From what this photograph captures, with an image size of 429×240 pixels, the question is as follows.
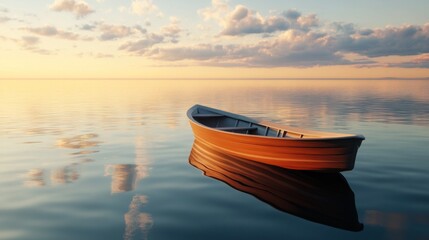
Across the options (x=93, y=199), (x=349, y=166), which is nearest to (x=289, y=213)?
(x=349, y=166)

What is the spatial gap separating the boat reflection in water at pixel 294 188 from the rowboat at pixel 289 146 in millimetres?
567

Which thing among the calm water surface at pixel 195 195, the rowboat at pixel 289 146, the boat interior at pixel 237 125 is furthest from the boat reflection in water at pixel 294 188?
the boat interior at pixel 237 125

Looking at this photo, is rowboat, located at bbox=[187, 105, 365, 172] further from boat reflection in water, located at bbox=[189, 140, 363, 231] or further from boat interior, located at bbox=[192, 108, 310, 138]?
boat reflection in water, located at bbox=[189, 140, 363, 231]

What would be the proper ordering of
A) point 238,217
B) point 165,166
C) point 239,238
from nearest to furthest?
point 239,238 → point 238,217 → point 165,166

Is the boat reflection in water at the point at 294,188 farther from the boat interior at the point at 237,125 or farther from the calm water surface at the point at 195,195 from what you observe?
the boat interior at the point at 237,125

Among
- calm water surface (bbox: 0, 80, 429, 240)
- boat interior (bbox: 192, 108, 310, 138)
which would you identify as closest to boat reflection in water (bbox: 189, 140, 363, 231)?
calm water surface (bbox: 0, 80, 429, 240)

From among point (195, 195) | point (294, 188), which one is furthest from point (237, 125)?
point (195, 195)

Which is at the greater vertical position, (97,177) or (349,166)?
(349,166)

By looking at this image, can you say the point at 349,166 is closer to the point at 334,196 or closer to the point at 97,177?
the point at 334,196

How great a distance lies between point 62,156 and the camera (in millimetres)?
18641

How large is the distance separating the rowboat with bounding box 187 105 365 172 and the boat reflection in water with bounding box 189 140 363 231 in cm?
57

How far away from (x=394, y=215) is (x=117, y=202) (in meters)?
8.48

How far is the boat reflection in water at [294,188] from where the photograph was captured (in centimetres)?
1011

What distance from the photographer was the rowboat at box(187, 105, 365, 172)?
1232 cm
